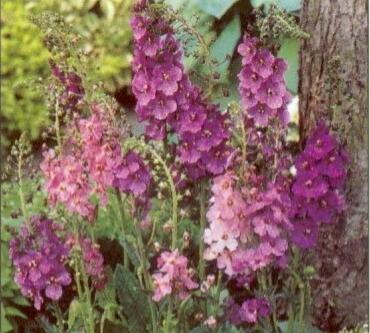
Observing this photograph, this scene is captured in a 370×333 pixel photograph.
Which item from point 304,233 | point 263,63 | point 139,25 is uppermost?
point 139,25

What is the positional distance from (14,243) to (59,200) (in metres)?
0.18

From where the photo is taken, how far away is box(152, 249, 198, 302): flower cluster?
2947mm

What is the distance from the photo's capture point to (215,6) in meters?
4.14

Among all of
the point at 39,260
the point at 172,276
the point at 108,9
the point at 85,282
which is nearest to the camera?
the point at 172,276

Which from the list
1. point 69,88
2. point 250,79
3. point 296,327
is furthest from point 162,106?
point 296,327

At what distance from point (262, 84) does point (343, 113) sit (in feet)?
1.93

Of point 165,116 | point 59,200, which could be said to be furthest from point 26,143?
point 165,116

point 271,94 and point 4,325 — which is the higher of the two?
point 271,94

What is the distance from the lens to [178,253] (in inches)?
119

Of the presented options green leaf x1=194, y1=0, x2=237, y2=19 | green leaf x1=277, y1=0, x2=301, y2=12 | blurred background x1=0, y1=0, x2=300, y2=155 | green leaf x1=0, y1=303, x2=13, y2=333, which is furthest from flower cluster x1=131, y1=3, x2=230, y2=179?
blurred background x1=0, y1=0, x2=300, y2=155

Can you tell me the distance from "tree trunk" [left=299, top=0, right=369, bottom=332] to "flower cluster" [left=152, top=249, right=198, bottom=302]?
0.78 m

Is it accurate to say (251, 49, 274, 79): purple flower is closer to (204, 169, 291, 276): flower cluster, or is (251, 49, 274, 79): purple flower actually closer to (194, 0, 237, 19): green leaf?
(204, 169, 291, 276): flower cluster

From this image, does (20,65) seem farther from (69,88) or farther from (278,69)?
(278,69)

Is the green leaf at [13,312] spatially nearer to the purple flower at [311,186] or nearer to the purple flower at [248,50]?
the purple flower at [311,186]
